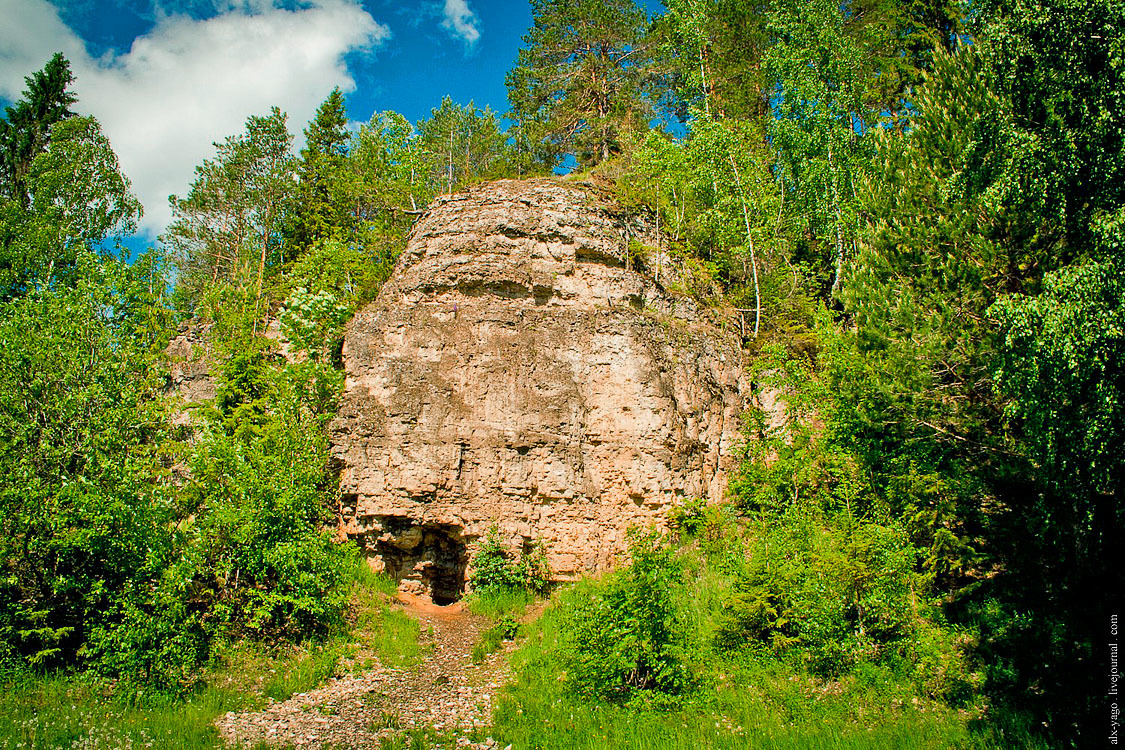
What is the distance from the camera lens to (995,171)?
8789 mm

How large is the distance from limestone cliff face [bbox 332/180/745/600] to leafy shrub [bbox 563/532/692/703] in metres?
4.22

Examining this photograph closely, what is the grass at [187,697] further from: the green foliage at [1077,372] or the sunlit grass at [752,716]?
the green foliage at [1077,372]

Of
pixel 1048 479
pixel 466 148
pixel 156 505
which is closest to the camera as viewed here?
pixel 1048 479

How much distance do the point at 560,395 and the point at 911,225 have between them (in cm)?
875

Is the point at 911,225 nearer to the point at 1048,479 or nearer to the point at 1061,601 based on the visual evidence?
the point at 1048,479

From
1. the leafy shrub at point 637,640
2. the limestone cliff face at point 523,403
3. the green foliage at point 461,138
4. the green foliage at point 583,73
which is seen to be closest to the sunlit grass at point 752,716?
the leafy shrub at point 637,640

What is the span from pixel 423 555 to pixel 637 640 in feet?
22.8

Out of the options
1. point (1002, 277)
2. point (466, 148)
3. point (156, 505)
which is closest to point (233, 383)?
point (156, 505)

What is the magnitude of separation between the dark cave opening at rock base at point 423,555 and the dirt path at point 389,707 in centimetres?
211

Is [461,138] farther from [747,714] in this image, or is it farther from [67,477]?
[747,714]

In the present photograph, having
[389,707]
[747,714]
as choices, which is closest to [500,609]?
[389,707]

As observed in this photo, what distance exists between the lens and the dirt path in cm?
890

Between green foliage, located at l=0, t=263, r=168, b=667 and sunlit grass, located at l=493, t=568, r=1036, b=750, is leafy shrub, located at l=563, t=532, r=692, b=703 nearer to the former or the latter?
sunlit grass, located at l=493, t=568, r=1036, b=750

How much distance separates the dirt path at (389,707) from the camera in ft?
29.2
